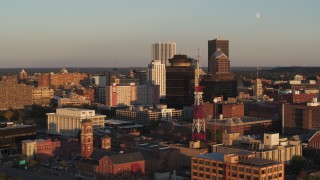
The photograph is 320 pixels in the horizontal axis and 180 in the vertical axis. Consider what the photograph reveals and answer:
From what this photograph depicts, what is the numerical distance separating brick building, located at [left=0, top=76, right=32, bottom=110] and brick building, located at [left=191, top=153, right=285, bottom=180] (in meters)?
75.9

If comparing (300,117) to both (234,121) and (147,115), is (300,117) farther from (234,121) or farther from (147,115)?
(147,115)

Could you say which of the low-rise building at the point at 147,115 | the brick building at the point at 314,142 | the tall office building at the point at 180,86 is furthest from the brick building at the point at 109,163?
the tall office building at the point at 180,86

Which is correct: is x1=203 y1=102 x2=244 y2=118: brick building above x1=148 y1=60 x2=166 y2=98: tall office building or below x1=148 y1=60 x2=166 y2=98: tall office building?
below

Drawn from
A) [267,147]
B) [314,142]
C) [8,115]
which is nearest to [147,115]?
[8,115]

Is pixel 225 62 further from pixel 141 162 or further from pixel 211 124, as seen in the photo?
pixel 141 162

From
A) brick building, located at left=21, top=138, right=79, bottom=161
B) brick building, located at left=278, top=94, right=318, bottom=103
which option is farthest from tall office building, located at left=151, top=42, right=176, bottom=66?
brick building, located at left=21, top=138, right=79, bottom=161

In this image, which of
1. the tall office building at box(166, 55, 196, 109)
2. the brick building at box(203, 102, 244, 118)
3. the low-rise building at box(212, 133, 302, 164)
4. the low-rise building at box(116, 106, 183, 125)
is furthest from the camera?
the tall office building at box(166, 55, 196, 109)

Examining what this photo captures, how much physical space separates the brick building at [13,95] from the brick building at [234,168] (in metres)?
75.9

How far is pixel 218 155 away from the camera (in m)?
39.7

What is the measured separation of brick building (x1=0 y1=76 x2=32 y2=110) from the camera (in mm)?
107500

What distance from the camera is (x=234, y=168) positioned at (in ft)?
121

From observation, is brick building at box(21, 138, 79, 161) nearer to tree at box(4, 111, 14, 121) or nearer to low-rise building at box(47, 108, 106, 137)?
low-rise building at box(47, 108, 106, 137)

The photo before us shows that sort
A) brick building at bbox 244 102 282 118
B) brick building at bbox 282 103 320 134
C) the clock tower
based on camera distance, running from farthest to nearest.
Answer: brick building at bbox 244 102 282 118, brick building at bbox 282 103 320 134, the clock tower

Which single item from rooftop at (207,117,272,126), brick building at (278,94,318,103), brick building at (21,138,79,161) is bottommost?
brick building at (21,138,79,161)
